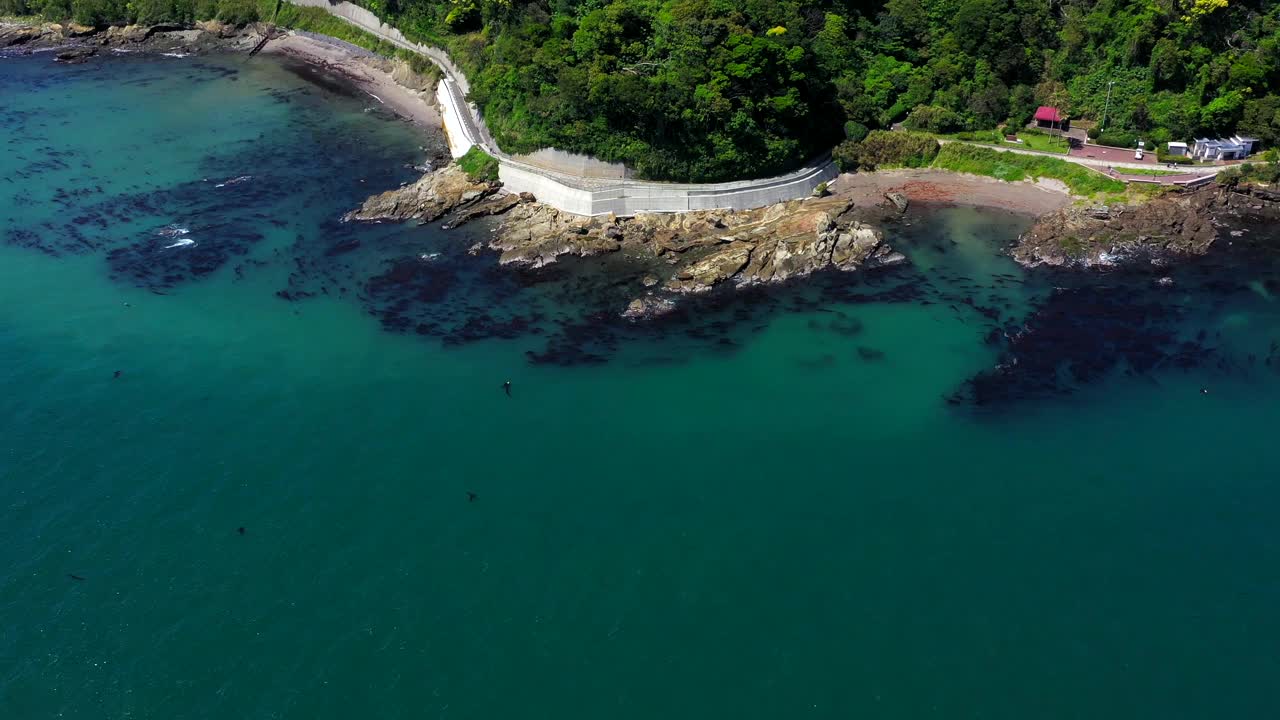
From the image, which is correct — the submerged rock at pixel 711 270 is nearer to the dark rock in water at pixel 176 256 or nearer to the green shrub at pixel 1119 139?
the green shrub at pixel 1119 139

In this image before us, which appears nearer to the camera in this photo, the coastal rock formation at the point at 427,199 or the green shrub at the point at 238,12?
the coastal rock formation at the point at 427,199

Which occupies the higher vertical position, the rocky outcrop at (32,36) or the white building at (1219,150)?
the rocky outcrop at (32,36)

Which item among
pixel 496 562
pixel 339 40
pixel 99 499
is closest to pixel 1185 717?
pixel 496 562

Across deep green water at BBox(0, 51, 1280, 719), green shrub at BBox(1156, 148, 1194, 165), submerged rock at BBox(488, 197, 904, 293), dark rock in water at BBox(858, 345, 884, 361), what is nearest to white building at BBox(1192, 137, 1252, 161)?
green shrub at BBox(1156, 148, 1194, 165)

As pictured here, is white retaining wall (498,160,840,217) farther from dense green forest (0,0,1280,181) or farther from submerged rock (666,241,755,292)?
submerged rock (666,241,755,292)

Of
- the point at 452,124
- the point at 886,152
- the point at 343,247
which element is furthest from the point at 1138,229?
the point at 343,247

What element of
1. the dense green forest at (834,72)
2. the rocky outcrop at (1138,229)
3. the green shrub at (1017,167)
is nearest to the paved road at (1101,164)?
the green shrub at (1017,167)
